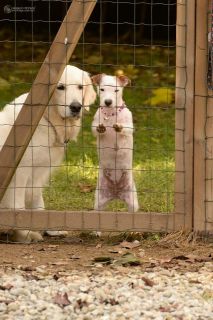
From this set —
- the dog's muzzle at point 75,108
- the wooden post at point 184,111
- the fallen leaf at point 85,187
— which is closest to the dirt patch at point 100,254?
the wooden post at point 184,111

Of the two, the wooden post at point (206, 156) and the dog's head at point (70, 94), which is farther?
the dog's head at point (70, 94)

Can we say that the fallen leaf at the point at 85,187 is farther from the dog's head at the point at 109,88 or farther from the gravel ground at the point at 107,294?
the gravel ground at the point at 107,294

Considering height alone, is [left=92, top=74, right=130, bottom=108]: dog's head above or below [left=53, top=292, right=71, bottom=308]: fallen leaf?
above

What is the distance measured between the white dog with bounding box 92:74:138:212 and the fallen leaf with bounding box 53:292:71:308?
2.09 meters

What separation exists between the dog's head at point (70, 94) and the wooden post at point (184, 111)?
0.93m

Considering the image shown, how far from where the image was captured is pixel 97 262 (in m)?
6.01

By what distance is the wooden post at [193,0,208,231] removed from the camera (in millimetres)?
6250

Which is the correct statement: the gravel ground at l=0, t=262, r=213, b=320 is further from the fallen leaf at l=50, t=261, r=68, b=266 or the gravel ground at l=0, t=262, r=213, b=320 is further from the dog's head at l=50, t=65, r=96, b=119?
the dog's head at l=50, t=65, r=96, b=119

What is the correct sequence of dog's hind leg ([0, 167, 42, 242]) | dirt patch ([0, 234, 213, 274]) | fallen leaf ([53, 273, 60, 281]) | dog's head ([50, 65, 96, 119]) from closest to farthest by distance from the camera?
fallen leaf ([53, 273, 60, 281]), dirt patch ([0, 234, 213, 274]), dog's hind leg ([0, 167, 42, 242]), dog's head ([50, 65, 96, 119])

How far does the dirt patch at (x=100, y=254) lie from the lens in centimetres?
592

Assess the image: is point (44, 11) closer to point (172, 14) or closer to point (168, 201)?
point (172, 14)

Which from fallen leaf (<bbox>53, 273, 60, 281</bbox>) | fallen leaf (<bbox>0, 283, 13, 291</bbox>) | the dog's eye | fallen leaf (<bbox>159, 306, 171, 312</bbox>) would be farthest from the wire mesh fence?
fallen leaf (<bbox>159, 306, 171, 312</bbox>)

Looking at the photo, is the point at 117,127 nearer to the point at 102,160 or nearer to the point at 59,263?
the point at 102,160

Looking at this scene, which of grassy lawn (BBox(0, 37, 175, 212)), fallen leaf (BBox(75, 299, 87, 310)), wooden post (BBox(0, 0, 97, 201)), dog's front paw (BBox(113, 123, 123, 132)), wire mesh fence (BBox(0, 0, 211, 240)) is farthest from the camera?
grassy lawn (BBox(0, 37, 175, 212))
